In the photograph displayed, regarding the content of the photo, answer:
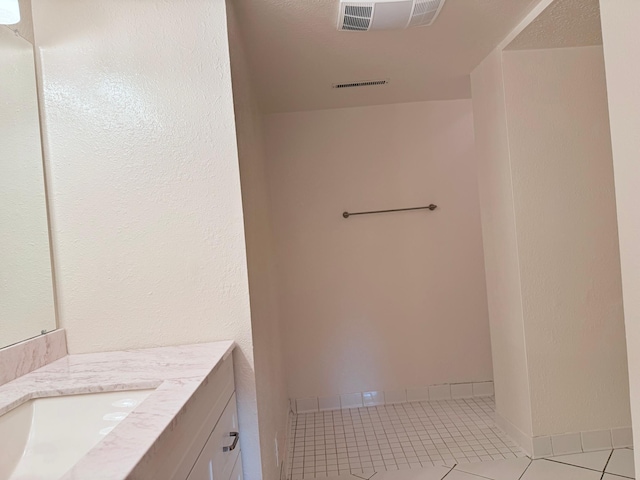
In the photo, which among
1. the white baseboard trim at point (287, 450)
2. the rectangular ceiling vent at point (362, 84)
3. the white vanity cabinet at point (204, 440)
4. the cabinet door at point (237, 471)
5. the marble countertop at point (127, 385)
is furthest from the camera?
the rectangular ceiling vent at point (362, 84)

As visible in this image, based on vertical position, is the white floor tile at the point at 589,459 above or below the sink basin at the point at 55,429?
below

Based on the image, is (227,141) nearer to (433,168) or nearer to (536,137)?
(536,137)

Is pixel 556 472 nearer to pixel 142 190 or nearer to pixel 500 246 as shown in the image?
pixel 500 246

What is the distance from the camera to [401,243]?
3199 millimetres

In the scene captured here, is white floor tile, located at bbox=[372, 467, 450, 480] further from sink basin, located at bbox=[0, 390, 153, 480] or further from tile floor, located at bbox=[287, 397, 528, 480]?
sink basin, located at bbox=[0, 390, 153, 480]

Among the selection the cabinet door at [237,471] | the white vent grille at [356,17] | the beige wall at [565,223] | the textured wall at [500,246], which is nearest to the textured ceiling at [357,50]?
the white vent grille at [356,17]

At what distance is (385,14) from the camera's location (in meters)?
1.83

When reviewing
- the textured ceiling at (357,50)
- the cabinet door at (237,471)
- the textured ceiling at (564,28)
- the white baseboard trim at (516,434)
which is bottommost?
the white baseboard trim at (516,434)

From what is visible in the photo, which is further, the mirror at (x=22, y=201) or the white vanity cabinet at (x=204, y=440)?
the mirror at (x=22, y=201)

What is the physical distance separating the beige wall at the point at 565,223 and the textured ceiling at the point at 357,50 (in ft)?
1.00

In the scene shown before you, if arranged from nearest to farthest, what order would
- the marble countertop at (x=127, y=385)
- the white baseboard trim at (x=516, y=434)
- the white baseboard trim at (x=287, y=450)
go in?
the marble countertop at (x=127, y=385) < the white baseboard trim at (x=287, y=450) < the white baseboard trim at (x=516, y=434)

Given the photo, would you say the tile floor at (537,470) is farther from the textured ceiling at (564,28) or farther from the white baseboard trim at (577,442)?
the textured ceiling at (564,28)

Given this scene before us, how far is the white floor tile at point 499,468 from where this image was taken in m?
2.13

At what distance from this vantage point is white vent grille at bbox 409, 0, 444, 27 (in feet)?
5.81
